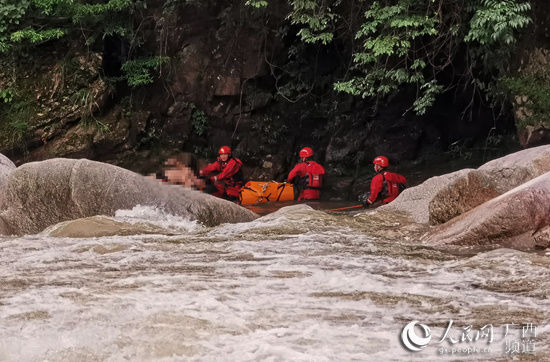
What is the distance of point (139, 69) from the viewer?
1495 centimetres

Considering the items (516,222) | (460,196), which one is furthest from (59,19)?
(516,222)

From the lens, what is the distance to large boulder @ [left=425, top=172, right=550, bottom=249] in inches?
213

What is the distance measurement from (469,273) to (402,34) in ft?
23.2

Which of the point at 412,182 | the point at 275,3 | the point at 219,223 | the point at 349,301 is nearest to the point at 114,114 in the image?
the point at 275,3

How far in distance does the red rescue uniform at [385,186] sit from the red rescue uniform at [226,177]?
106 inches

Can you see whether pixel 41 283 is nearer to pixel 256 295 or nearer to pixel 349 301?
pixel 256 295

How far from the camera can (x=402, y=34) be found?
10.8 metres

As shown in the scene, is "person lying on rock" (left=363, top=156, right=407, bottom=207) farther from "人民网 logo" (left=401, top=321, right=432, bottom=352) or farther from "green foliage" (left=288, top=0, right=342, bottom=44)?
"人民网 logo" (left=401, top=321, right=432, bottom=352)

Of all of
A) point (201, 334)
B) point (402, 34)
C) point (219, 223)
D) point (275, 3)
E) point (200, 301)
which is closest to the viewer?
point (201, 334)

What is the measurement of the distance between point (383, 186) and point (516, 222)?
21.4 ft

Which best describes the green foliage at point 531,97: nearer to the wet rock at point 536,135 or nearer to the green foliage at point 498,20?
the wet rock at point 536,135

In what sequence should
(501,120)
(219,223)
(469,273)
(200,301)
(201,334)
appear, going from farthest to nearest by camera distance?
(501,120), (219,223), (469,273), (200,301), (201,334)

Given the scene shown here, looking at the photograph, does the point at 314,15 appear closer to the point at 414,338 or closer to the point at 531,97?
the point at 531,97

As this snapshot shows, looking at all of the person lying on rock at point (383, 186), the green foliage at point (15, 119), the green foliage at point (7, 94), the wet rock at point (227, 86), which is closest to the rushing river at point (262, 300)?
the person lying on rock at point (383, 186)
